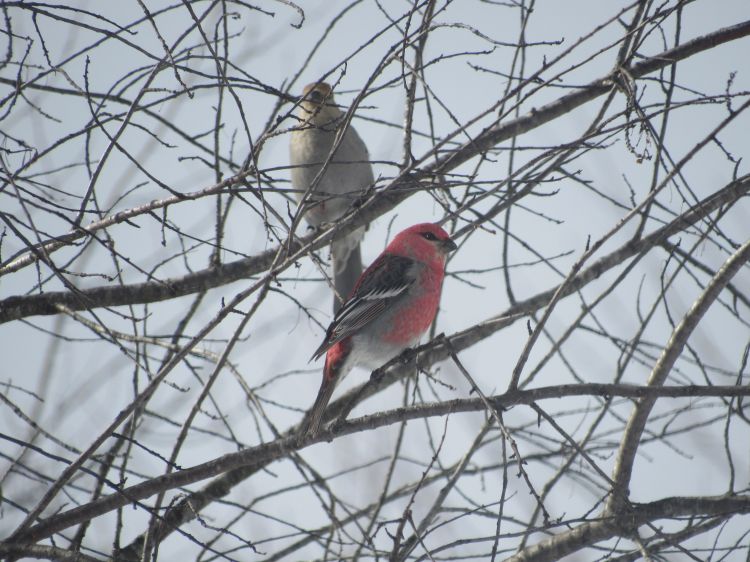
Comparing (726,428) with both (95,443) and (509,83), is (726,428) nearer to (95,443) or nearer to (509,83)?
(509,83)

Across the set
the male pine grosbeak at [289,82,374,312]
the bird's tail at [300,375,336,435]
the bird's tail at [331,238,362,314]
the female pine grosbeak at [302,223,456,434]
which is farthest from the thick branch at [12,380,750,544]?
the bird's tail at [331,238,362,314]

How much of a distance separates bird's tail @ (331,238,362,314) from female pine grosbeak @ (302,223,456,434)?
124cm

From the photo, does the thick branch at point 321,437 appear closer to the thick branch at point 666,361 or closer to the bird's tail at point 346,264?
the thick branch at point 666,361

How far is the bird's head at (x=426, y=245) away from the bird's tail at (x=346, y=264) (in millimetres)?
1239

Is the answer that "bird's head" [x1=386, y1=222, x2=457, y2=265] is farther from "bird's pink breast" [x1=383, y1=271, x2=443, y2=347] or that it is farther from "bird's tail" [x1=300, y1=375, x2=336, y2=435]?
"bird's tail" [x1=300, y1=375, x2=336, y2=435]

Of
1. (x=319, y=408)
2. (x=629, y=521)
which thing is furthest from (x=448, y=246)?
(x=629, y=521)

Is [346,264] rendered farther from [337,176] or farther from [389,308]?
[389,308]

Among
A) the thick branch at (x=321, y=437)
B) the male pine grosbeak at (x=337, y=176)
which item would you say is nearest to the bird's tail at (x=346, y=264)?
the male pine grosbeak at (x=337, y=176)

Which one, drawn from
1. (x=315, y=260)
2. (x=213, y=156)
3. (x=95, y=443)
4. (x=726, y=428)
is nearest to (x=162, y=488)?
(x=95, y=443)

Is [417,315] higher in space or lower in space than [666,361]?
higher

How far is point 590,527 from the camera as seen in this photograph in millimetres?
2590

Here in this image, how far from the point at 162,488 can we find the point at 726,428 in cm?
187

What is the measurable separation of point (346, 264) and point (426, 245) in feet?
5.17

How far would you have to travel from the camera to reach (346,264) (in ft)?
18.5
